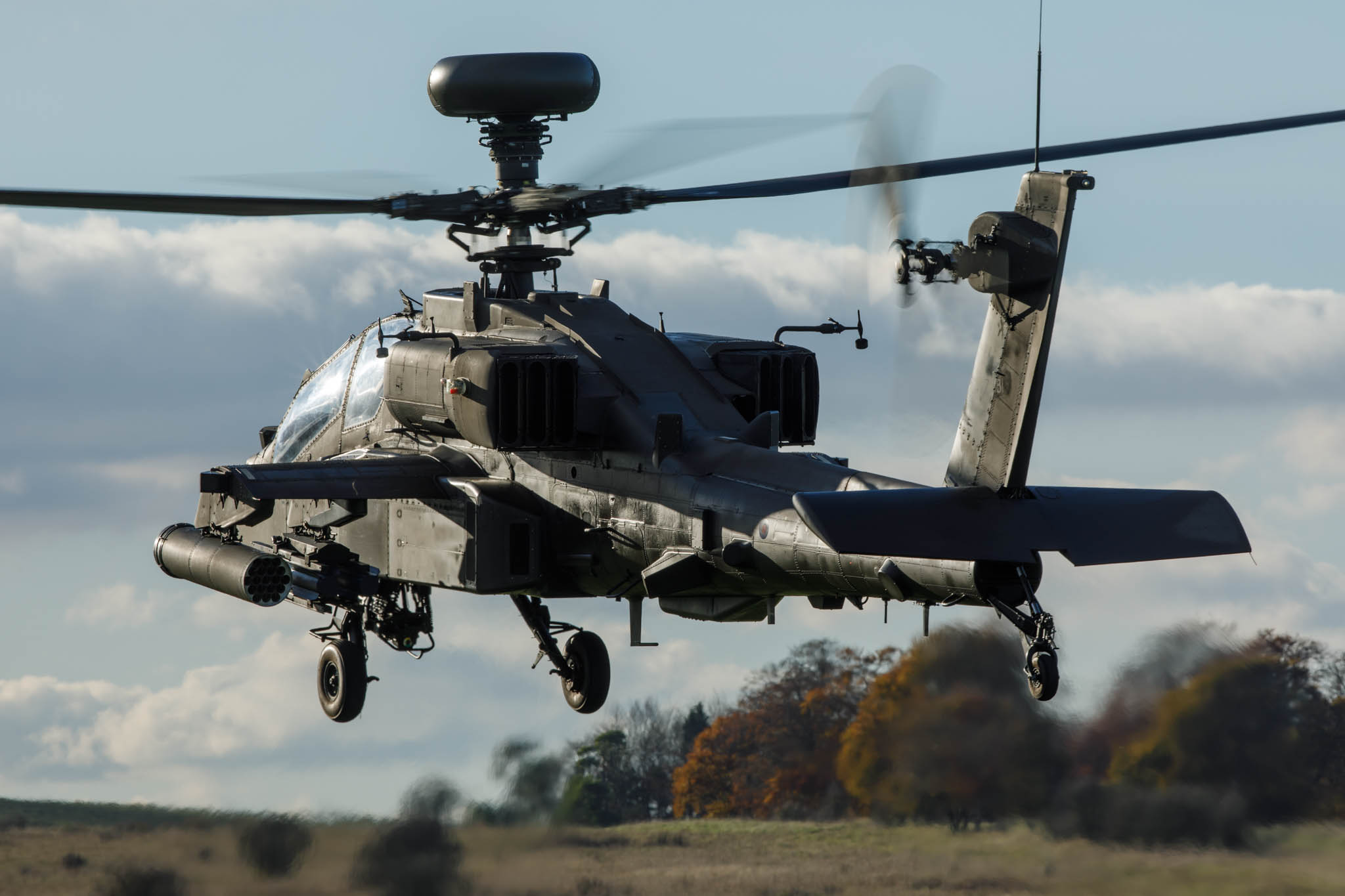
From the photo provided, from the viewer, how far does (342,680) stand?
2014 cm

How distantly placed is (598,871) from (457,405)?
28.3ft

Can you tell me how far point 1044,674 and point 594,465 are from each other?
639 cm

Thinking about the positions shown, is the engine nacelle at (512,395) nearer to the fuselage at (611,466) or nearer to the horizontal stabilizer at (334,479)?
the fuselage at (611,466)

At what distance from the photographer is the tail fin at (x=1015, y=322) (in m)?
13.5

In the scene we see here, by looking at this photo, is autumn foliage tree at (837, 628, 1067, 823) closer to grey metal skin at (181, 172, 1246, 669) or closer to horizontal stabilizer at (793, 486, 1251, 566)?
grey metal skin at (181, 172, 1246, 669)

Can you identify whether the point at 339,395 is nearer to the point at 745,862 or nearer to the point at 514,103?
the point at 514,103

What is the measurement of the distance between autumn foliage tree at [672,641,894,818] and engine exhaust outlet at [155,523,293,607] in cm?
785

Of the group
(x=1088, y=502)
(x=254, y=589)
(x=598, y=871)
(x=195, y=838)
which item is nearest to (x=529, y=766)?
(x=598, y=871)

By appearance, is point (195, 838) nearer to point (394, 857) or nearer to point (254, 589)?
point (394, 857)

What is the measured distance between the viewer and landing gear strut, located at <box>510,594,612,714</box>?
20531 millimetres

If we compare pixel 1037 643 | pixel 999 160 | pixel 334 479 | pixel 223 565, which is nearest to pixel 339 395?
pixel 334 479

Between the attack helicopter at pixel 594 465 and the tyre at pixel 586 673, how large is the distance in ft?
0.10

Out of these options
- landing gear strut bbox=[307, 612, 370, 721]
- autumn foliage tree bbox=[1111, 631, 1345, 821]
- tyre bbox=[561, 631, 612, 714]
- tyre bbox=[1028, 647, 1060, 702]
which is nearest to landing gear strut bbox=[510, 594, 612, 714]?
tyre bbox=[561, 631, 612, 714]

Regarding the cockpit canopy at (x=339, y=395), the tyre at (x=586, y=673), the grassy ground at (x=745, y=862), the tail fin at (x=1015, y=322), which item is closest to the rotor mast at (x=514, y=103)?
the cockpit canopy at (x=339, y=395)
